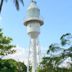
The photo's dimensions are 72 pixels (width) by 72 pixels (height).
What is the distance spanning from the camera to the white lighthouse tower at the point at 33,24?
32.4 m

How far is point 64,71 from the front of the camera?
27609mm

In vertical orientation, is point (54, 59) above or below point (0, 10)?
below

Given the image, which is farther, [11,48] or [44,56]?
[11,48]

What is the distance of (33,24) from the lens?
3272 centimetres

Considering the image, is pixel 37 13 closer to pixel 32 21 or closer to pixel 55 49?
pixel 32 21

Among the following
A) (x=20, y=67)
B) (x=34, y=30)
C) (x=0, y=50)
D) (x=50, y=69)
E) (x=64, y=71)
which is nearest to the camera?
(x=64, y=71)

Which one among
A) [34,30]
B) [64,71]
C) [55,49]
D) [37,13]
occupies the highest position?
[37,13]

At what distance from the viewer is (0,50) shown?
1513 inches

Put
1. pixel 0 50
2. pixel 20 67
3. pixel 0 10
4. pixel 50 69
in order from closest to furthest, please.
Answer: pixel 0 10 < pixel 50 69 < pixel 0 50 < pixel 20 67

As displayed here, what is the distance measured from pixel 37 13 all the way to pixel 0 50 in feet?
→ 28.5

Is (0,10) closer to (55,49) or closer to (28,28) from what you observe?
(55,49)

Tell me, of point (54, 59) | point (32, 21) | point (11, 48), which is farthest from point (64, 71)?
point (11, 48)

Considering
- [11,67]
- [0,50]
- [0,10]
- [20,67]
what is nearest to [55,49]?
[11,67]

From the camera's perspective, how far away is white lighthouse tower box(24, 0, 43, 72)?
32.4 metres
